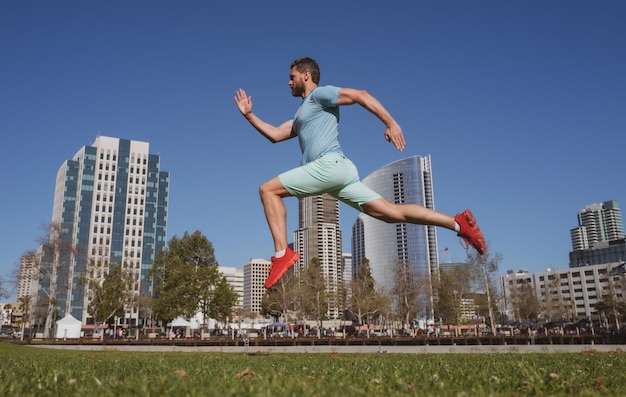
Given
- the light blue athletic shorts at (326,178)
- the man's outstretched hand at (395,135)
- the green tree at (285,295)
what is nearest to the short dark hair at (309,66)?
the light blue athletic shorts at (326,178)

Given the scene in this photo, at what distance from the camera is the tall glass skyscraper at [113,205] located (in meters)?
113

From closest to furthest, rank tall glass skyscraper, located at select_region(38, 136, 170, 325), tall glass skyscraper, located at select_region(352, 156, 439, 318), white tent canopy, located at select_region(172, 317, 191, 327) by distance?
white tent canopy, located at select_region(172, 317, 191, 327), tall glass skyscraper, located at select_region(38, 136, 170, 325), tall glass skyscraper, located at select_region(352, 156, 439, 318)

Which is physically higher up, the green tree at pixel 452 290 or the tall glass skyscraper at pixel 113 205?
the tall glass skyscraper at pixel 113 205

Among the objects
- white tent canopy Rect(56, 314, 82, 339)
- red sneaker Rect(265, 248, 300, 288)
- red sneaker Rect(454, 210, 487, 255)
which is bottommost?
white tent canopy Rect(56, 314, 82, 339)

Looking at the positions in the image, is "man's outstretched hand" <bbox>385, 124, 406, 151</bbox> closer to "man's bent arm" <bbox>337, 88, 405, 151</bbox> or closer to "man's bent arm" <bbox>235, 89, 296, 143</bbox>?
"man's bent arm" <bbox>337, 88, 405, 151</bbox>

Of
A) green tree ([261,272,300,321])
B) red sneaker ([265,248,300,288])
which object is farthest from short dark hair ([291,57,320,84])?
green tree ([261,272,300,321])

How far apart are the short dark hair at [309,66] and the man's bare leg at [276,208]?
149 cm

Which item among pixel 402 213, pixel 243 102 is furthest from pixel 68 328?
pixel 402 213

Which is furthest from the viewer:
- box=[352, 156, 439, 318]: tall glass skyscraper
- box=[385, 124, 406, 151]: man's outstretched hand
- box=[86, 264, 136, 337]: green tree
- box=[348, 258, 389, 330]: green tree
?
box=[352, 156, 439, 318]: tall glass skyscraper

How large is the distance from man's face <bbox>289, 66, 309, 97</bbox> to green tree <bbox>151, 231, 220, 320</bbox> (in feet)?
153

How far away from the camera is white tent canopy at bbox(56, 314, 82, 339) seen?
49.9 m

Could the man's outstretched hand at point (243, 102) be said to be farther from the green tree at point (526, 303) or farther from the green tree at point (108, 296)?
the green tree at point (526, 303)

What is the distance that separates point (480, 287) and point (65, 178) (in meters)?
99.4

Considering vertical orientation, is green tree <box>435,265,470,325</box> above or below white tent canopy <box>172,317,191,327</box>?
above
